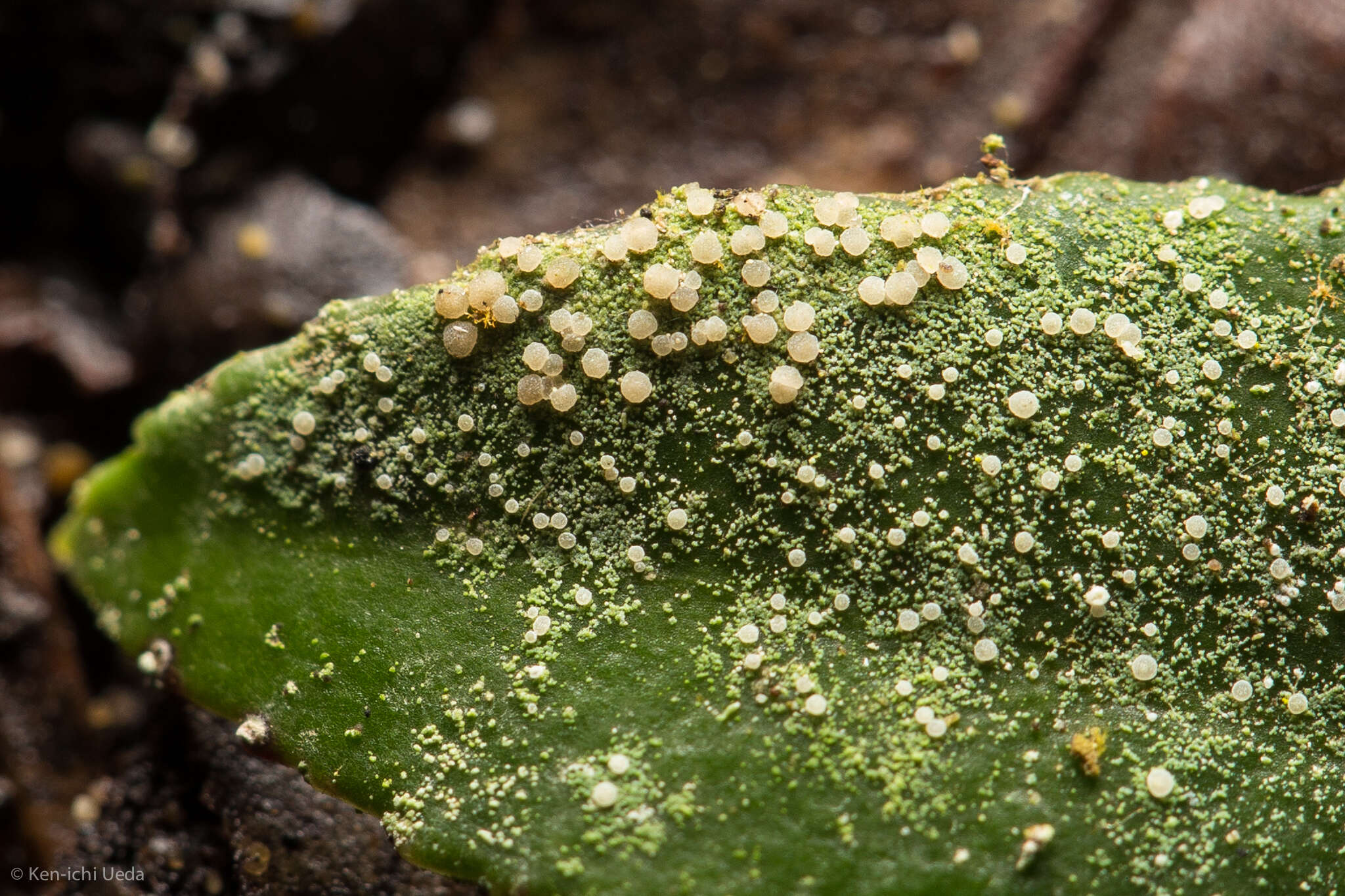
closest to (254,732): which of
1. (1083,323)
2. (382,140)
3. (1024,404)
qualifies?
(1024,404)

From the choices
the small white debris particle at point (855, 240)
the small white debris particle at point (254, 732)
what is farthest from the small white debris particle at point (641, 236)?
the small white debris particle at point (254, 732)

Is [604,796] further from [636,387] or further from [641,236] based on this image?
[641,236]

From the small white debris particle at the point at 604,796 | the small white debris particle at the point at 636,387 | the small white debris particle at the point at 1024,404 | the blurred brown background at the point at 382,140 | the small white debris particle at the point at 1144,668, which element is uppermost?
the blurred brown background at the point at 382,140

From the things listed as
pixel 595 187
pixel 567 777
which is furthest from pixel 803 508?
pixel 595 187

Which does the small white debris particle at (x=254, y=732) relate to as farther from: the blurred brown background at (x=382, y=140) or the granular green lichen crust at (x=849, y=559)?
the blurred brown background at (x=382, y=140)

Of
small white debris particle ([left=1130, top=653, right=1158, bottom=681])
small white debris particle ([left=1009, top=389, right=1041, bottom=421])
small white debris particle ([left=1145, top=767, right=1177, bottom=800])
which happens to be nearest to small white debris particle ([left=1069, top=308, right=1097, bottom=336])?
small white debris particle ([left=1009, top=389, right=1041, bottom=421])
